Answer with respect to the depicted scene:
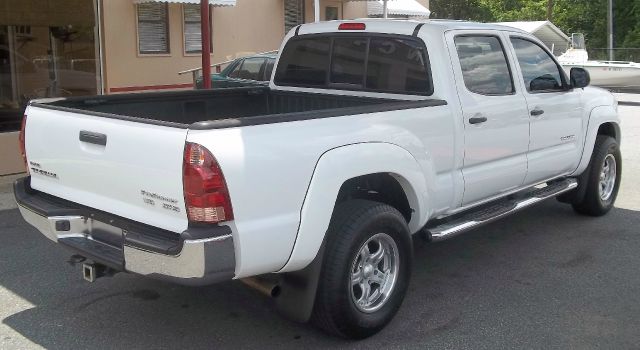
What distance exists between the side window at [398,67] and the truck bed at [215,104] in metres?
0.14

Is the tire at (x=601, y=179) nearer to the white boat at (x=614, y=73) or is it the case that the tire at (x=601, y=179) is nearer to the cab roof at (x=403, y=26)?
the cab roof at (x=403, y=26)

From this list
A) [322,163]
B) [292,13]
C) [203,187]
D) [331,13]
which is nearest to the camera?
[203,187]

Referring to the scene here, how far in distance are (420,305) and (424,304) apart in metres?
0.03

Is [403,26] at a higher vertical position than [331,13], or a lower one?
lower

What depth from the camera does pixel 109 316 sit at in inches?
171

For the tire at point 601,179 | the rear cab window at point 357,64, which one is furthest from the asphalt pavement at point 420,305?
the rear cab window at point 357,64

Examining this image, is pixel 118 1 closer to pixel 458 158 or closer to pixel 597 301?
pixel 458 158

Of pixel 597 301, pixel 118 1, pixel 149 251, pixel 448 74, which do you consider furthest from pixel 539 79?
pixel 118 1

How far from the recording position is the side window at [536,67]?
216 inches

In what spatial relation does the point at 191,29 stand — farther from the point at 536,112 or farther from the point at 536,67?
the point at 536,112

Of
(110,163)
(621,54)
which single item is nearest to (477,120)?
(110,163)

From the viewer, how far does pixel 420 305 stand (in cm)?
460

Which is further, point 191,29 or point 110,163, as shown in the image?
point 191,29

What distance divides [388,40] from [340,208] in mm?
1602
